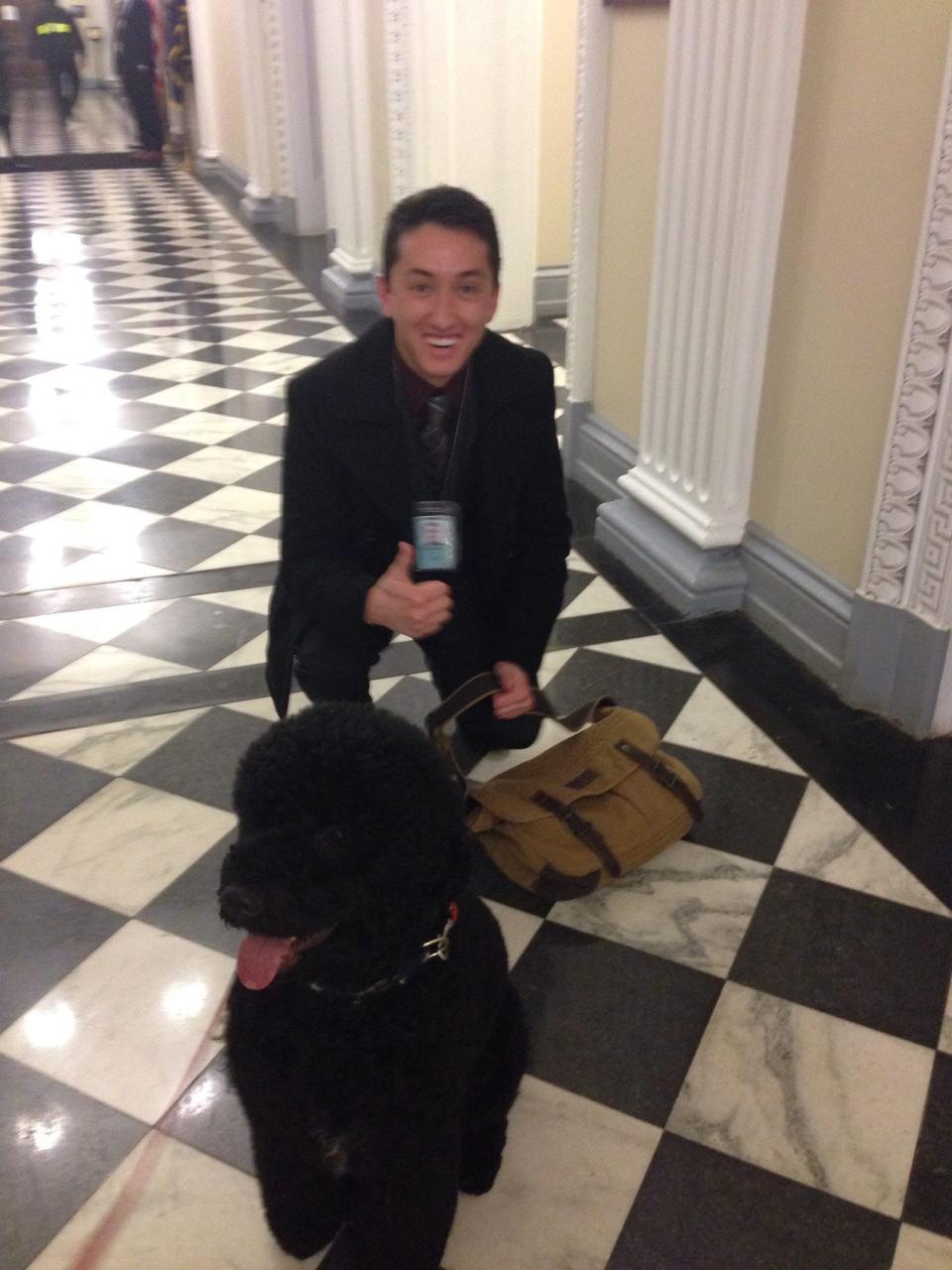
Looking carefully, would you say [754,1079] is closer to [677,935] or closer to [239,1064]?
[677,935]

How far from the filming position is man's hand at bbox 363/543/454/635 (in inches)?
56.6

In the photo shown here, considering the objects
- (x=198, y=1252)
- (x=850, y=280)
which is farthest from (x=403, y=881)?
(x=850, y=280)

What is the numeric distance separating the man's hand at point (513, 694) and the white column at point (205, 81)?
10364 mm

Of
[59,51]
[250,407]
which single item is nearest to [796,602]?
[250,407]

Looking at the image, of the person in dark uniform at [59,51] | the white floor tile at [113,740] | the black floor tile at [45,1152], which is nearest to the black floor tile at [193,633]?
the white floor tile at [113,740]

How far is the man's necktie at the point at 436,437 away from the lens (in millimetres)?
1655

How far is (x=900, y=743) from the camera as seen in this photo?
2.10m

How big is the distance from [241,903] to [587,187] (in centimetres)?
273

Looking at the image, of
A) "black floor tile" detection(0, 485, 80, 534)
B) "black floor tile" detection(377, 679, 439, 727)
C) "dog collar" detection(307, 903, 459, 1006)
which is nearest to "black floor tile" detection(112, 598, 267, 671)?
"black floor tile" detection(377, 679, 439, 727)

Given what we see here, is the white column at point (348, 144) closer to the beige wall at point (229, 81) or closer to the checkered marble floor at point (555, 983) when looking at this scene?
the checkered marble floor at point (555, 983)

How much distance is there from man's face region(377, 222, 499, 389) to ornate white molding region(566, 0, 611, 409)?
1.76 m

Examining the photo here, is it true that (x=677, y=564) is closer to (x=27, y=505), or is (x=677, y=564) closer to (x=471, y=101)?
(x=27, y=505)

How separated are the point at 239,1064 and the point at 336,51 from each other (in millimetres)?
5762

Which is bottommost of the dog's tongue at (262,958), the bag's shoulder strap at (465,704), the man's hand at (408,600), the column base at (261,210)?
the column base at (261,210)
